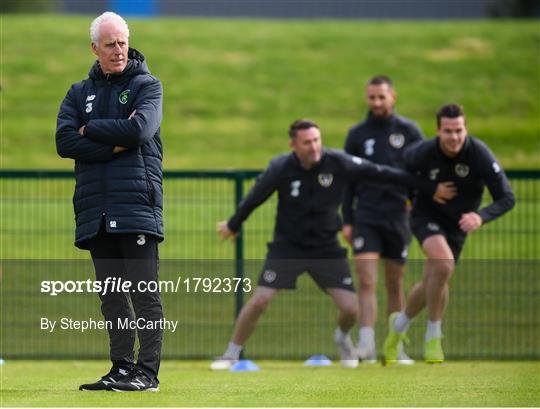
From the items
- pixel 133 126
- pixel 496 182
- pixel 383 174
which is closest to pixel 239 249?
pixel 383 174

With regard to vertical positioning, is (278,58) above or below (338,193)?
above

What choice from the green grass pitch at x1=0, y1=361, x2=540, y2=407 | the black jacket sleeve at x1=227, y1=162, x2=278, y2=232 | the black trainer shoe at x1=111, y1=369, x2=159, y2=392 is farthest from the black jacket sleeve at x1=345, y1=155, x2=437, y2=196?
the black trainer shoe at x1=111, y1=369, x2=159, y2=392

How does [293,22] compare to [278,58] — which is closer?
[278,58]

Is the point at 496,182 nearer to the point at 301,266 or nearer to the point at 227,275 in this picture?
the point at 301,266

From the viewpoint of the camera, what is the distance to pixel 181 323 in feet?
44.0

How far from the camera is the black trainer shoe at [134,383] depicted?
8.74 metres

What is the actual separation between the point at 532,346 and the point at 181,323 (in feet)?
11.1

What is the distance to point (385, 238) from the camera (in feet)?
43.2

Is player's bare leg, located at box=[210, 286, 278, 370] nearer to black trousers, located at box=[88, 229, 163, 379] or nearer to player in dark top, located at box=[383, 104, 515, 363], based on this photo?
player in dark top, located at box=[383, 104, 515, 363]

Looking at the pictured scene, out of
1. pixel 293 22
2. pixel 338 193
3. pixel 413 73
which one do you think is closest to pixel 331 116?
pixel 413 73

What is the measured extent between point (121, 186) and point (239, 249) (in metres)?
4.99

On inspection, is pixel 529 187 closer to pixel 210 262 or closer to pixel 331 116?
pixel 210 262

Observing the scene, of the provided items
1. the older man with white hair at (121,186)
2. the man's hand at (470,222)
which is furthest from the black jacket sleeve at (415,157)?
the older man with white hair at (121,186)

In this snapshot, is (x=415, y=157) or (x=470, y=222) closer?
(x=470, y=222)
